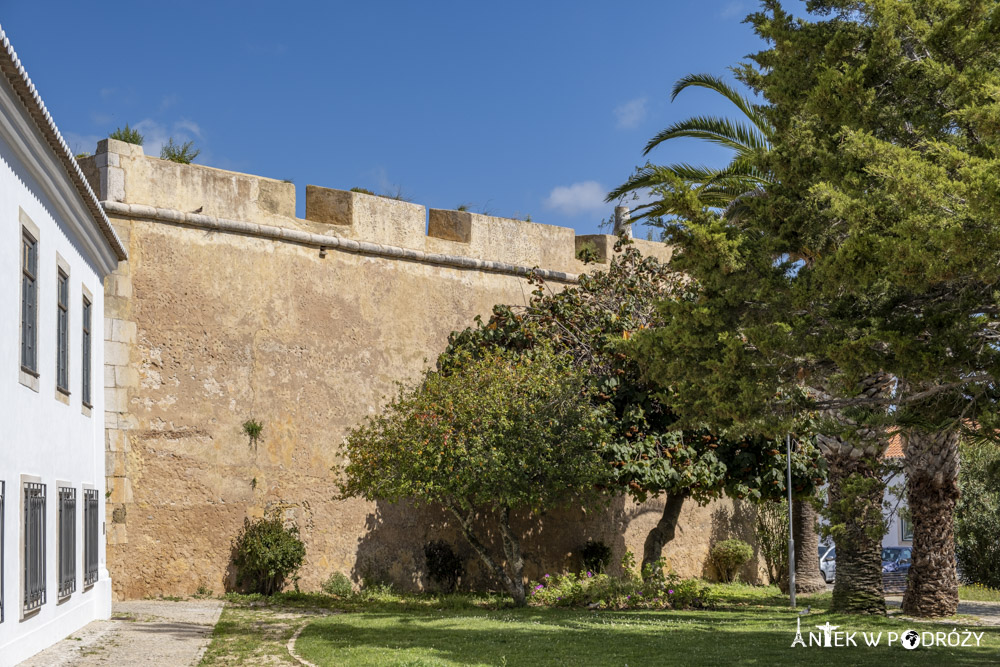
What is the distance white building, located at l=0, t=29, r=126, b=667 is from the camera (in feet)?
30.5

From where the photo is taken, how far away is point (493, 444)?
1477 centimetres

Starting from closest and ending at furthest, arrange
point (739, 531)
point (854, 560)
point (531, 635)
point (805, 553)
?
point (531, 635)
point (854, 560)
point (805, 553)
point (739, 531)

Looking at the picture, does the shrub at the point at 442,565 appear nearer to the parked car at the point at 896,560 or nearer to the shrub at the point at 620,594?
the shrub at the point at 620,594

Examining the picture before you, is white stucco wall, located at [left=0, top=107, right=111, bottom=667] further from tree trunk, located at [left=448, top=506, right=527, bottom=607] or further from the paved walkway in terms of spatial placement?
the paved walkway

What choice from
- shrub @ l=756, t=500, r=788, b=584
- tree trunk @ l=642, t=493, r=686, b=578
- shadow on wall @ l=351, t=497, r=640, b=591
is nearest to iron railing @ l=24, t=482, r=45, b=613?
shadow on wall @ l=351, t=497, r=640, b=591

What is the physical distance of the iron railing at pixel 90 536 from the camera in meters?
12.6

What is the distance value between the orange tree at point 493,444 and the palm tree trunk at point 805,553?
20.8 ft

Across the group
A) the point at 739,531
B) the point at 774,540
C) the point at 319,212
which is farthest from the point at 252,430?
the point at 774,540

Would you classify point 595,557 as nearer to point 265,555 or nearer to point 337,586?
point 337,586

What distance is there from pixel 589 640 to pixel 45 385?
6.43 metres

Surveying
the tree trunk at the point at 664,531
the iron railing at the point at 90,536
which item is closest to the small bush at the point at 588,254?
the tree trunk at the point at 664,531

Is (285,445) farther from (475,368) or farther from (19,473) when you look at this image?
(19,473)

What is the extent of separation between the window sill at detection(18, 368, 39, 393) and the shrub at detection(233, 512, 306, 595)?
5862 millimetres

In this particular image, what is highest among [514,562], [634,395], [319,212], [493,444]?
[319,212]
